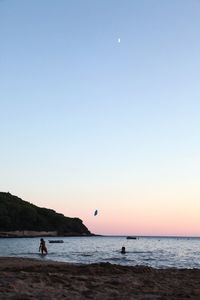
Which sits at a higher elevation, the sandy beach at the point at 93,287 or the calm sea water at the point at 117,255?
the calm sea water at the point at 117,255

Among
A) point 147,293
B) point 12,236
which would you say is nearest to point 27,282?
point 147,293

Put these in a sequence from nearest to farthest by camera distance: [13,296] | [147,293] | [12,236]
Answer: [13,296] → [147,293] → [12,236]

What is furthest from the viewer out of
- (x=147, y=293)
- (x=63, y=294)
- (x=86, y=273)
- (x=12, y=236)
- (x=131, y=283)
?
(x=12, y=236)

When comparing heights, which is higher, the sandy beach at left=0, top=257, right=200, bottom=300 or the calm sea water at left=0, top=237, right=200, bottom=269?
the calm sea water at left=0, top=237, right=200, bottom=269

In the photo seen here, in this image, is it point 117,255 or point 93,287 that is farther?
point 117,255

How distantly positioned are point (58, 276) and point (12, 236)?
18280cm

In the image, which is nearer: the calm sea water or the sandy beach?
the sandy beach

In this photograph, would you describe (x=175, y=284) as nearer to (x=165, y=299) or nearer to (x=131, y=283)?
(x=131, y=283)

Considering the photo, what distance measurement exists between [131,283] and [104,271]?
5.08 metres

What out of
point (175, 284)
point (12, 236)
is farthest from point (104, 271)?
point (12, 236)

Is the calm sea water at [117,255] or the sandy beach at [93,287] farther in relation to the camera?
the calm sea water at [117,255]

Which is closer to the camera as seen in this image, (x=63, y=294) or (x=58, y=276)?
(x=63, y=294)

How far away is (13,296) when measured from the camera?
1553 cm

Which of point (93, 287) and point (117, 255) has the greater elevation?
point (117, 255)
